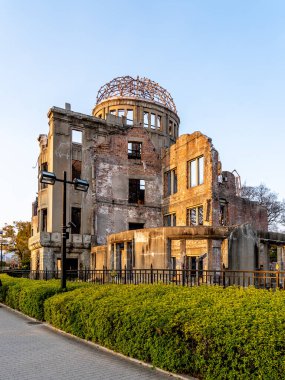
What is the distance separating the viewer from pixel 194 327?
600cm

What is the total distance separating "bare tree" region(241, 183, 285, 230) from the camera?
5647cm

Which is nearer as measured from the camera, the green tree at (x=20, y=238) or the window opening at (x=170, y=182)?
the window opening at (x=170, y=182)

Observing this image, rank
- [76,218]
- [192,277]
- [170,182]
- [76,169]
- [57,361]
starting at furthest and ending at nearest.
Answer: [170,182]
[76,169]
[76,218]
[192,277]
[57,361]

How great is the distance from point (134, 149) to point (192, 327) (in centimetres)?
3162

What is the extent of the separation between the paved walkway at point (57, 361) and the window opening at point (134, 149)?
26.3 m

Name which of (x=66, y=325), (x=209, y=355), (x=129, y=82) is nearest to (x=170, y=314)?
(x=209, y=355)

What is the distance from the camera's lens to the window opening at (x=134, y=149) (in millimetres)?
35688

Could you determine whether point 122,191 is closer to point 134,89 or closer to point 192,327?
point 134,89

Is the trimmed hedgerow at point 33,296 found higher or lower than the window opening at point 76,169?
lower

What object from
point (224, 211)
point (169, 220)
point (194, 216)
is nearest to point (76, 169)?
point (169, 220)

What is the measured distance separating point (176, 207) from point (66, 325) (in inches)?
895

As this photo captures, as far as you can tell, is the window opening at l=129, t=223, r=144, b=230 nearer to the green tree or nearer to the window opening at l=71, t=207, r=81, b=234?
the window opening at l=71, t=207, r=81, b=234

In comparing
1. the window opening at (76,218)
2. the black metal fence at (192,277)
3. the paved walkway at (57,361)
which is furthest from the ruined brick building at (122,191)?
the paved walkway at (57,361)

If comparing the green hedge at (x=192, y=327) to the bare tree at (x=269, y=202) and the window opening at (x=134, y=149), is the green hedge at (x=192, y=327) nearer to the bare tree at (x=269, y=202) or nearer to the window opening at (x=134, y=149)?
the window opening at (x=134, y=149)
